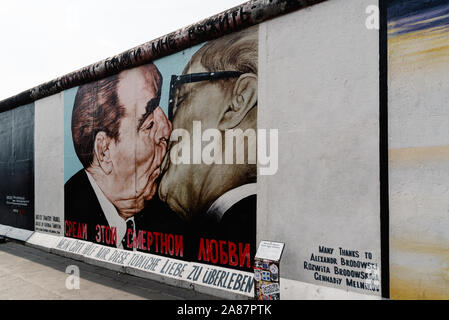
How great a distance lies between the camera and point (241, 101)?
19.4 feet

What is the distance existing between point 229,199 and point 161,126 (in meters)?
2.47

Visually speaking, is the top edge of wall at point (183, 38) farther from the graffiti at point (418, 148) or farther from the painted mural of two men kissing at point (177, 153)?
the graffiti at point (418, 148)

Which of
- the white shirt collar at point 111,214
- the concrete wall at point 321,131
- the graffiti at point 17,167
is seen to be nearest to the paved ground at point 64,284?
the white shirt collar at point 111,214

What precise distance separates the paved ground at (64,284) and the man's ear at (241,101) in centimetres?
317

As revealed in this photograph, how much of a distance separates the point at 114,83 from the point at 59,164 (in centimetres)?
354

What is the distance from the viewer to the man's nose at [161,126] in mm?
7113

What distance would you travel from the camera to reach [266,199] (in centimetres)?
548

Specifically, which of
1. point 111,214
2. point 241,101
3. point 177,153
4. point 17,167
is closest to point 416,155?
point 241,101

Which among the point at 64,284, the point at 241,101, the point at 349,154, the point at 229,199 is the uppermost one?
the point at 241,101

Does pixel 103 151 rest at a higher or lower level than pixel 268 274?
higher

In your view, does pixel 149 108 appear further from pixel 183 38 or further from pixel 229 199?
pixel 229 199

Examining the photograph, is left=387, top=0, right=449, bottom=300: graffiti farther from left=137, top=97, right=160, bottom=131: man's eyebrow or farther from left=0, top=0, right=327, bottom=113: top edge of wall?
left=137, top=97, right=160, bottom=131: man's eyebrow
